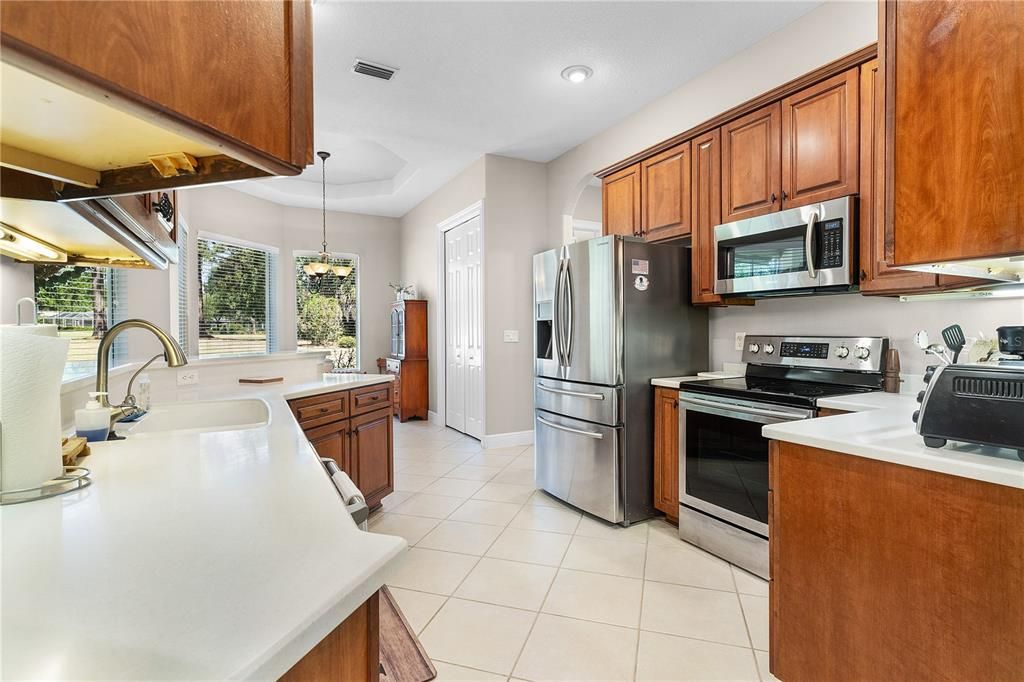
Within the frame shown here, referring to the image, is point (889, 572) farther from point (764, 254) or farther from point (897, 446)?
point (764, 254)

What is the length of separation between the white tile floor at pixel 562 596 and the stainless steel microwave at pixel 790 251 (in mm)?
1486

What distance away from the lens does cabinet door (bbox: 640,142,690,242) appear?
3277 mm

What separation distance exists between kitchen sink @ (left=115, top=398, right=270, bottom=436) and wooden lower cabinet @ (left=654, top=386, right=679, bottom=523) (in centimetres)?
218

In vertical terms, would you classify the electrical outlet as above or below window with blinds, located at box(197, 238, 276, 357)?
below

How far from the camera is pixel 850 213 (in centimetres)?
235

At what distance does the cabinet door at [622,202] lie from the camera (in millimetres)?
3666

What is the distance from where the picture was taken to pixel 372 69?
3250mm

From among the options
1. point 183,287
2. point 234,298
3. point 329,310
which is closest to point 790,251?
point 183,287

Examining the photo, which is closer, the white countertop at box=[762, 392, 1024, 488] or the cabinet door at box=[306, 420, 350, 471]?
the white countertop at box=[762, 392, 1024, 488]

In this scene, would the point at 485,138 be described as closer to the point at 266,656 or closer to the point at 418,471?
the point at 418,471

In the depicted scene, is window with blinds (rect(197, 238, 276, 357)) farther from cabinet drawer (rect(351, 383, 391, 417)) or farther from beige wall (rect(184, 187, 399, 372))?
cabinet drawer (rect(351, 383, 391, 417))

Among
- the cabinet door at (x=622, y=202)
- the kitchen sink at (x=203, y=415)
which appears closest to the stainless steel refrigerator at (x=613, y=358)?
the cabinet door at (x=622, y=202)

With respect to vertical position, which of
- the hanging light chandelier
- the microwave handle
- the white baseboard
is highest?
the hanging light chandelier

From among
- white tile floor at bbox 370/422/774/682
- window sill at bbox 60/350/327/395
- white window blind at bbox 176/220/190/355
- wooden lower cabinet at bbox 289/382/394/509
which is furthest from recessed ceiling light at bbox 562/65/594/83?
white window blind at bbox 176/220/190/355
